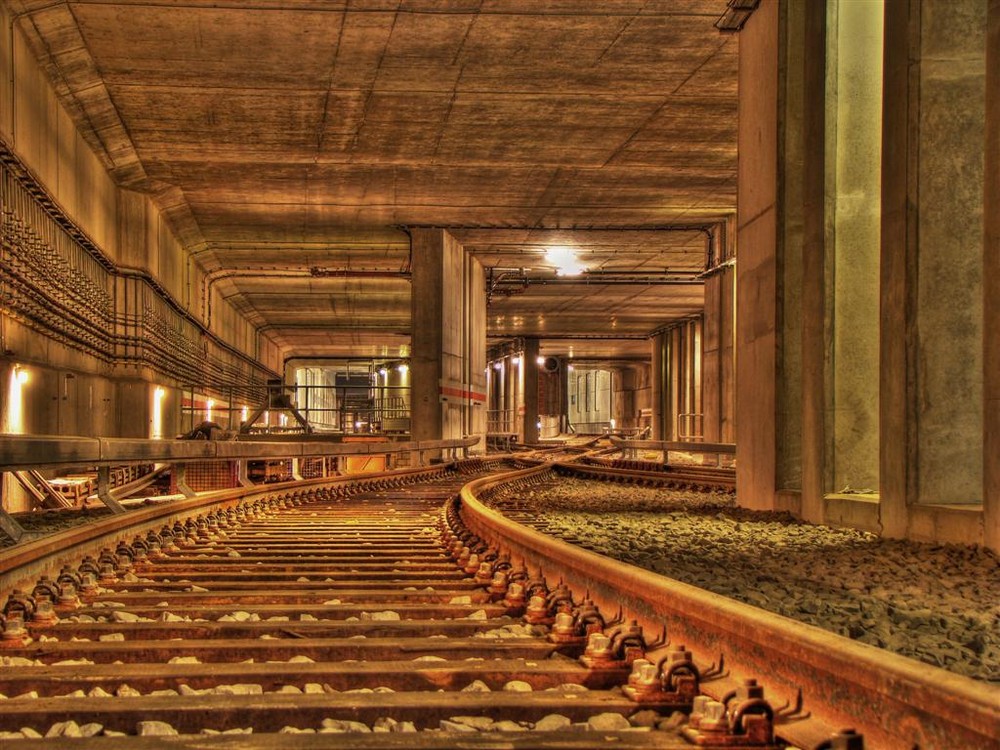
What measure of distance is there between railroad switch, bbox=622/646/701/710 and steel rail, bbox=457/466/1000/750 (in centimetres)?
7

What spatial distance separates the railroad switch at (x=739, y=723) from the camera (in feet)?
7.36

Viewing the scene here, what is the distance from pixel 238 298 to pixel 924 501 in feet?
103

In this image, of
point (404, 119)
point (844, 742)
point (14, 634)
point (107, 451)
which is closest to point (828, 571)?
point (844, 742)

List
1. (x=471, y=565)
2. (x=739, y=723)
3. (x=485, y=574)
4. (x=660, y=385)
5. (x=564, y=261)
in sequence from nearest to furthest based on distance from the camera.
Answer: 1. (x=739, y=723)
2. (x=485, y=574)
3. (x=471, y=565)
4. (x=564, y=261)
5. (x=660, y=385)

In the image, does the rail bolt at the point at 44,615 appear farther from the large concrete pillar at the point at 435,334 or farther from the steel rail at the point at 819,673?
the large concrete pillar at the point at 435,334

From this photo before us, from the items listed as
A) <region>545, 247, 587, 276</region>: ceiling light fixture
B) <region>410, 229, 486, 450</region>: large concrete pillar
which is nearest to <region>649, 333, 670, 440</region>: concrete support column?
<region>545, 247, 587, 276</region>: ceiling light fixture

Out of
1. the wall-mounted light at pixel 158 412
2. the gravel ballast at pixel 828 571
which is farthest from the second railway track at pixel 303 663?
the wall-mounted light at pixel 158 412

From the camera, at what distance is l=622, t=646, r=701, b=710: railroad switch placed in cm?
265

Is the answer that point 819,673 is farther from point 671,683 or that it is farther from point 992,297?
point 992,297

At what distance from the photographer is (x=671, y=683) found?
2689 millimetres

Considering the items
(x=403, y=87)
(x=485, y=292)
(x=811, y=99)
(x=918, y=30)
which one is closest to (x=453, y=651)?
(x=918, y=30)

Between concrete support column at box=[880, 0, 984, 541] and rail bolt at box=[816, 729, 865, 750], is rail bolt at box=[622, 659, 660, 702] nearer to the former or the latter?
rail bolt at box=[816, 729, 865, 750]

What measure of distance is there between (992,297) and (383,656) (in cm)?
427

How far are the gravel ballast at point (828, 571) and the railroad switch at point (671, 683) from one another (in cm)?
103
